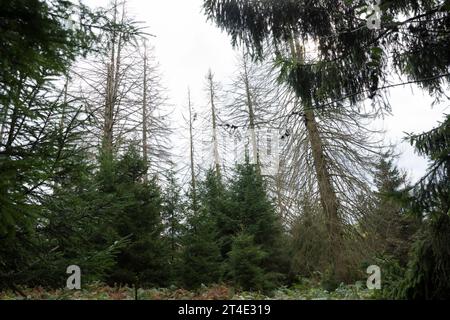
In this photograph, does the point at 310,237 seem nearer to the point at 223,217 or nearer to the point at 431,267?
the point at 223,217

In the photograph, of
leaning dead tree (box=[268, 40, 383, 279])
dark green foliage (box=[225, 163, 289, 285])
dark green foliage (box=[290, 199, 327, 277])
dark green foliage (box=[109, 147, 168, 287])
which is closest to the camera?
dark green foliage (box=[109, 147, 168, 287])

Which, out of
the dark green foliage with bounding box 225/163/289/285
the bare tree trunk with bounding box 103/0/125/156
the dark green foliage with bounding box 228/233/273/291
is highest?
the bare tree trunk with bounding box 103/0/125/156

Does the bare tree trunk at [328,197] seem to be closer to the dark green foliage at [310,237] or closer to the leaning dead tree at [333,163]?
the leaning dead tree at [333,163]

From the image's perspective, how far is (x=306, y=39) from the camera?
4820 mm

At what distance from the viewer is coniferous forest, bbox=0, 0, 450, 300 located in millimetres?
3170

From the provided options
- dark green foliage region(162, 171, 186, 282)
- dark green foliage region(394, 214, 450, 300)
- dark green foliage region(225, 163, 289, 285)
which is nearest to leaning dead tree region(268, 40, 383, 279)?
dark green foliage region(225, 163, 289, 285)

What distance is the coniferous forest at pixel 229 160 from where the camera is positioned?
3.17 m

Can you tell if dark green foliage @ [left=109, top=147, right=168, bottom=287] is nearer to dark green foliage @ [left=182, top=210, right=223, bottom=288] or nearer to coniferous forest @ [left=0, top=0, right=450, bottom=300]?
coniferous forest @ [left=0, top=0, right=450, bottom=300]

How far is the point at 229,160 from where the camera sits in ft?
61.4

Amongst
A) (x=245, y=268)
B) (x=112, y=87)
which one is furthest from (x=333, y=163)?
(x=112, y=87)

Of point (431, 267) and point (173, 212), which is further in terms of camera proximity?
point (173, 212)

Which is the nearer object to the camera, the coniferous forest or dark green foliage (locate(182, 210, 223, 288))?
the coniferous forest
